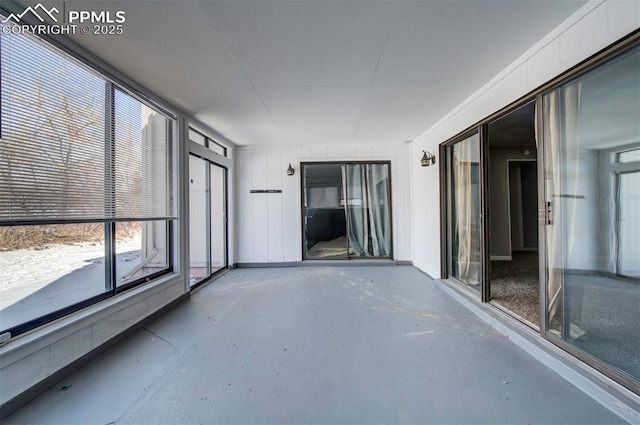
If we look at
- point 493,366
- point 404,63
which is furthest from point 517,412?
point 404,63

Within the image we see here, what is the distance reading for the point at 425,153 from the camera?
4.33 meters

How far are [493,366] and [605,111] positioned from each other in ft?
6.16

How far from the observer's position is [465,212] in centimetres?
345

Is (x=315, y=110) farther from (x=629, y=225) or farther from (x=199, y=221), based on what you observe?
(x=629, y=225)

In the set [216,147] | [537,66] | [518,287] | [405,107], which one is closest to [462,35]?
[537,66]

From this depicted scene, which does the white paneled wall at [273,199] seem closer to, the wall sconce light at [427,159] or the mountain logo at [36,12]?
the wall sconce light at [427,159]

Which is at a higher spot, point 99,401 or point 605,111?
point 605,111

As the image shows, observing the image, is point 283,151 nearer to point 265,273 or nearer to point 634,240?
point 265,273

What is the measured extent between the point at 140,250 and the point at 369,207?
13.3ft

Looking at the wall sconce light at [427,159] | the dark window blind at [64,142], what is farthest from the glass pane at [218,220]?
the wall sconce light at [427,159]

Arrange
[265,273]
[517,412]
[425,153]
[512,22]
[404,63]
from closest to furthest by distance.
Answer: [517,412], [512,22], [404,63], [425,153], [265,273]

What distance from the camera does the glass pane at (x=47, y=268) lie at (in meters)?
1.68

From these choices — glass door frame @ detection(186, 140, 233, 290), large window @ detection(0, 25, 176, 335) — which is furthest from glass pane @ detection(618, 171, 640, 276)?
glass door frame @ detection(186, 140, 233, 290)

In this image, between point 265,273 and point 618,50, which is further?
point 265,273
